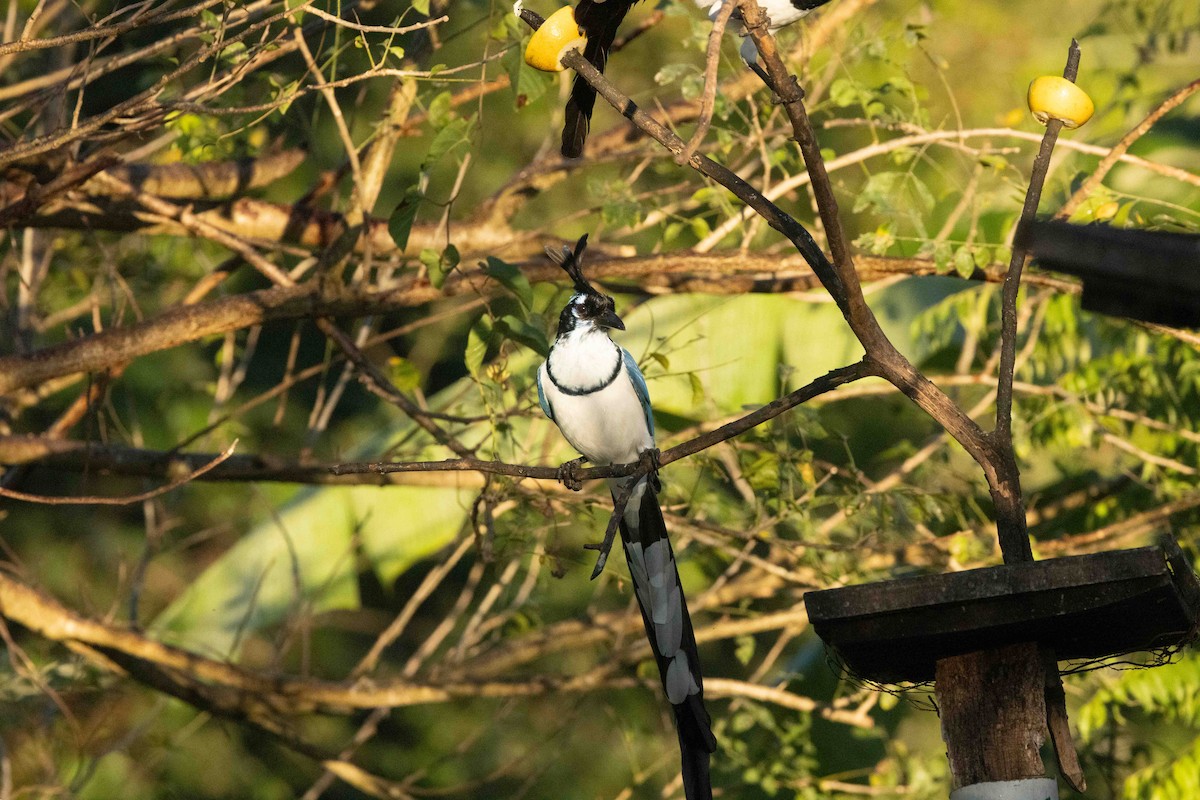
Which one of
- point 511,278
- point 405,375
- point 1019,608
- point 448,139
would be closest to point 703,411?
point 405,375

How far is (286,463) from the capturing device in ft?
15.0

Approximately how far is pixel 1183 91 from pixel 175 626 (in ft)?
14.5

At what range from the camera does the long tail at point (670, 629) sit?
3145 mm

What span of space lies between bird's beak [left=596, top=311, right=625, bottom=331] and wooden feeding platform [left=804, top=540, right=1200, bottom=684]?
1.18 meters

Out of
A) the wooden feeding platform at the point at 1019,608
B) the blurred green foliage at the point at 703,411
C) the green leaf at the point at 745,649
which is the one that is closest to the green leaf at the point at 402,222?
the blurred green foliage at the point at 703,411

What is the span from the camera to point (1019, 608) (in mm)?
2318

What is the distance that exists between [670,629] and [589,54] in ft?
4.76

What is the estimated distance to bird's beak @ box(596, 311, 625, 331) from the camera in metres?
3.44

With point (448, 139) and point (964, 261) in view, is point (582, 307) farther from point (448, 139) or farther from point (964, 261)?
point (964, 261)

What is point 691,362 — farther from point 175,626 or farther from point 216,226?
point 175,626

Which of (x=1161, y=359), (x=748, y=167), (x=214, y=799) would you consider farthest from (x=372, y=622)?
(x=1161, y=359)

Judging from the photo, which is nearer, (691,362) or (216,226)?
(216,226)

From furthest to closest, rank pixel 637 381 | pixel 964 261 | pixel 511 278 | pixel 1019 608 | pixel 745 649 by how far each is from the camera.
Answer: pixel 745 649, pixel 964 261, pixel 637 381, pixel 511 278, pixel 1019 608

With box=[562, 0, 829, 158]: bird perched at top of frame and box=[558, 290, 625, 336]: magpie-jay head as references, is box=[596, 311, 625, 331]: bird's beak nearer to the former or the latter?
box=[558, 290, 625, 336]: magpie-jay head
